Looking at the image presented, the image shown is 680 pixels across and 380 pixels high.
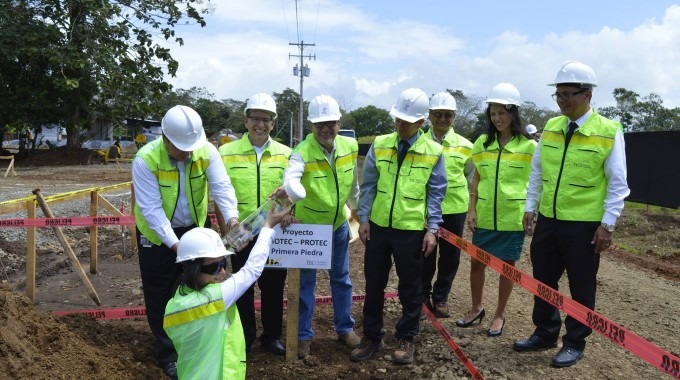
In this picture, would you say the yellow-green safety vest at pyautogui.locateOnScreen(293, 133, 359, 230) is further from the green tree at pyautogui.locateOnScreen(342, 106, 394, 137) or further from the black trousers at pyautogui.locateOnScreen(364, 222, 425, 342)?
the green tree at pyautogui.locateOnScreen(342, 106, 394, 137)

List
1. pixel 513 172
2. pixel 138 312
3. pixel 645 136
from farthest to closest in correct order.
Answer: pixel 645 136, pixel 138 312, pixel 513 172

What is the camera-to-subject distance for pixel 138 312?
518cm

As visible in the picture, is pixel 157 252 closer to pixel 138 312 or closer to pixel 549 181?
pixel 138 312

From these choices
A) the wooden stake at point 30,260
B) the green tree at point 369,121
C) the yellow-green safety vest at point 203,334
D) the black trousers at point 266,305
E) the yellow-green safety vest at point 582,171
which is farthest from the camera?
the green tree at point 369,121

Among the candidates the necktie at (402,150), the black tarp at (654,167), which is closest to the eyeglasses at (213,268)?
the necktie at (402,150)

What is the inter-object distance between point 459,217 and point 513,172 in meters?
0.74

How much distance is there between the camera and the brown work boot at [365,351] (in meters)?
4.41

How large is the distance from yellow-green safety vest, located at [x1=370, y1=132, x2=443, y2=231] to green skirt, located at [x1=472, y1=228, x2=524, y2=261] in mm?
851

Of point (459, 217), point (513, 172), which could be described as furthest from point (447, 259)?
point (513, 172)

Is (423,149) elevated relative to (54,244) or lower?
elevated

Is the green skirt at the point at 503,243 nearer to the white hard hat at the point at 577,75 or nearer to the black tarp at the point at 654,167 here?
the white hard hat at the point at 577,75

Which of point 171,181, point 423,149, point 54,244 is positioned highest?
point 423,149

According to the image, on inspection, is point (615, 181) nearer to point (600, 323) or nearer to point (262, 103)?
point (600, 323)

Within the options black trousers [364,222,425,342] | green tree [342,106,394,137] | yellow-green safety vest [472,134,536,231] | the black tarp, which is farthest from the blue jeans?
green tree [342,106,394,137]
